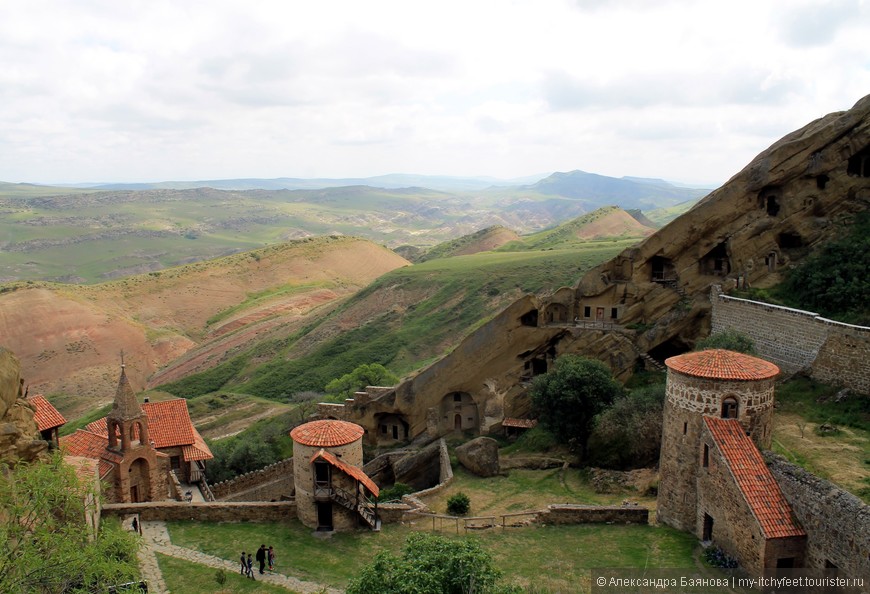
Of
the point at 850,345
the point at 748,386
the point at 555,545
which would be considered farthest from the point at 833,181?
the point at 555,545

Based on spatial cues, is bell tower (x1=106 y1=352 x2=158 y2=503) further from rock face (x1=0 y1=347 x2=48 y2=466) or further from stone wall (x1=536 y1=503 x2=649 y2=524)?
stone wall (x1=536 y1=503 x2=649 y2=524)

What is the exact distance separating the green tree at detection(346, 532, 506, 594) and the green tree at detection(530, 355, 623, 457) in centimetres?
A: 1859

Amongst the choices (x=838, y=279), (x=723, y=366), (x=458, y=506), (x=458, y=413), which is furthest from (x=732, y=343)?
(x=458, y=413)

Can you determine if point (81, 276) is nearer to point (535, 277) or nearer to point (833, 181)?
point (535, 277)

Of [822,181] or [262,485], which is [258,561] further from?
[822,181]

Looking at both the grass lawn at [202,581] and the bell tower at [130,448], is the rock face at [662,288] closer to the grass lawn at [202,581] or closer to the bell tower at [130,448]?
the bell tower at [130,448]

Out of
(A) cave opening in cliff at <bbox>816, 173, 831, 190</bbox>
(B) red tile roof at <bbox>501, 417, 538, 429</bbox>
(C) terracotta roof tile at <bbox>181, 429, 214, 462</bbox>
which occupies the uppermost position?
(A) cave opening in cliff at <bbox>816, 173, 831, 190</bbox>

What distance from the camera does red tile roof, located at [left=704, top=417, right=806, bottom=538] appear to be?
1903 cm

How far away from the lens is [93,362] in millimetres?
87500

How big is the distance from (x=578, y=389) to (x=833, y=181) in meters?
20.4

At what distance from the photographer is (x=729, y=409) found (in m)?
22.4

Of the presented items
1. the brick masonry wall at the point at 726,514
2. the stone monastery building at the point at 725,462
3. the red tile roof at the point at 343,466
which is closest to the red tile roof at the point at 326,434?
the red tile roof at the point at 343,466

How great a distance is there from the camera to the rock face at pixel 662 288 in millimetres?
38094

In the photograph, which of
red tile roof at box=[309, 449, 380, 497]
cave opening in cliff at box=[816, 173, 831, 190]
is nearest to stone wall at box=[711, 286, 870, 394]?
cave opening in cliff at box=[816, 173, 831, 190]
